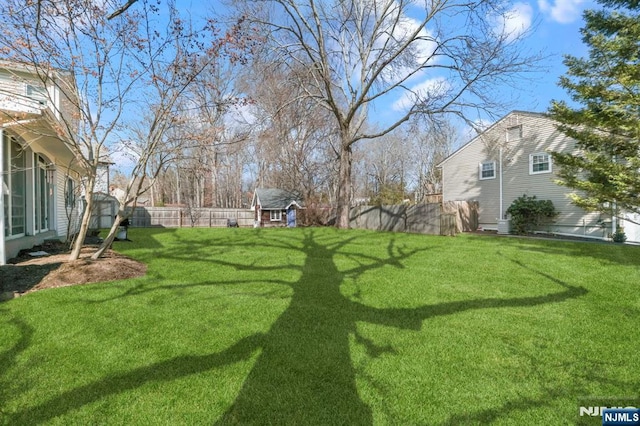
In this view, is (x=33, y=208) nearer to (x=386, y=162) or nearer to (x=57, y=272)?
(x=57, y=272)

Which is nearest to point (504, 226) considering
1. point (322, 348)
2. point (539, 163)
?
point (539, 163)

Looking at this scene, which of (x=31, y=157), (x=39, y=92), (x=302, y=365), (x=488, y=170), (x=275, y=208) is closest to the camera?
(x=302, y=365)

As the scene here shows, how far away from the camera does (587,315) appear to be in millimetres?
4203

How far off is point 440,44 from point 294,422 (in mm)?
14644

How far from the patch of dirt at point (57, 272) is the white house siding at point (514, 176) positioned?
12.7 m

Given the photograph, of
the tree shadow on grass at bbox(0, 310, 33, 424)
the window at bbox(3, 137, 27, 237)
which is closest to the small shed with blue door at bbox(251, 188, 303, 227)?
the window at bbox(3, 137, 27, 237)

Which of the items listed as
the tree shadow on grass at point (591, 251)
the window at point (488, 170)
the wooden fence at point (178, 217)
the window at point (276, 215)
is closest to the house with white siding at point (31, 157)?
the tree shadow on grass at point (591, 251)

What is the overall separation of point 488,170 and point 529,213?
11.1 ft

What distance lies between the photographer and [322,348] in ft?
10.5

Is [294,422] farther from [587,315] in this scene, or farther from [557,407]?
[587,315]

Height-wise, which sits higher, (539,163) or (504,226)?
(539,163)

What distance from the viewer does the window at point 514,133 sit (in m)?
16.2

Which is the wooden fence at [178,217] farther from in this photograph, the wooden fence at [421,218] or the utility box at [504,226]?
the utility box at [504,226]

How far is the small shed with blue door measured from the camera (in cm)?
2641
